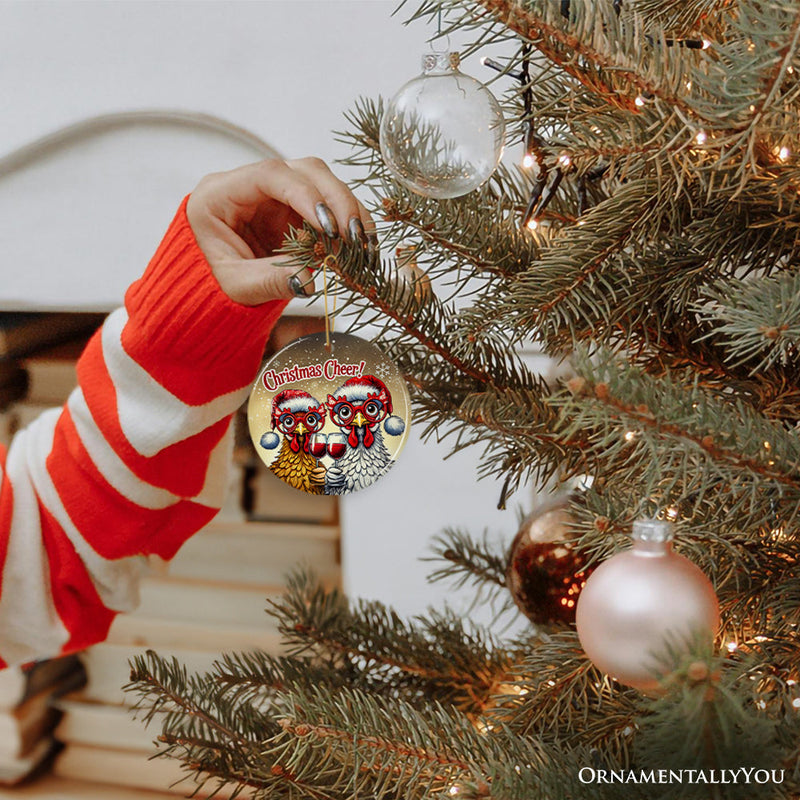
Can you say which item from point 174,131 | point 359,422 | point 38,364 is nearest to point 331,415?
point 359,422

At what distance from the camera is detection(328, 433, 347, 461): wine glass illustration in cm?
47

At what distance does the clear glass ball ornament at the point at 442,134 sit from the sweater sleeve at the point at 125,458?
161mm

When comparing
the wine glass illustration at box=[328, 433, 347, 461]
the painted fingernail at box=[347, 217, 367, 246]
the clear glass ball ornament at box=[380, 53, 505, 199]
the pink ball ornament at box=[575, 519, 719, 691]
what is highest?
the clear glass ball ornament at box=[380, 53, 505, 199]

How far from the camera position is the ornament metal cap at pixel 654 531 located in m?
0.35

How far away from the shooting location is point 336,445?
0.47 m

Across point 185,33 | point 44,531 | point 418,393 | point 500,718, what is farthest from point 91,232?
point 500,718

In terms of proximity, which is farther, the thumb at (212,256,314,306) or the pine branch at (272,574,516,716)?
the pine branch at (272,574,516,716)

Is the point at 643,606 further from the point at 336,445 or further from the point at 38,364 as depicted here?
the point at 38,364

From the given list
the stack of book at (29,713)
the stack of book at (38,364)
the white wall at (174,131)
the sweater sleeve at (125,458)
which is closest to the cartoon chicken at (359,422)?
the sweater sleeve at (125,458)

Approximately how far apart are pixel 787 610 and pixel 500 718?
0.16 m

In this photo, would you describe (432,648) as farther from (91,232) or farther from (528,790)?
(91,232)

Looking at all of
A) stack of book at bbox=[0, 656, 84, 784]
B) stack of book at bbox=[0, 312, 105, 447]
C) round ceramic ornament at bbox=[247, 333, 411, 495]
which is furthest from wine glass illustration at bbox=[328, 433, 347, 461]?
stack of book at bbox=[0, 656, 84, 784]

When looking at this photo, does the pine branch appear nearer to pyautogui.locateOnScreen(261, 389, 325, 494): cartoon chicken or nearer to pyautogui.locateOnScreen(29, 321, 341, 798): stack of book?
pyautogui.locateOnScreen(261, 389, 325, 494): cartoon chicken

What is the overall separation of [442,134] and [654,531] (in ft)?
0.69
